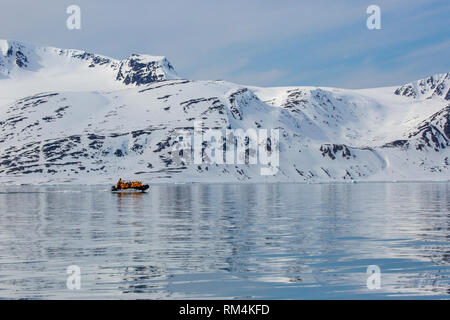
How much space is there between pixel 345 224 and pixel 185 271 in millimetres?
29024

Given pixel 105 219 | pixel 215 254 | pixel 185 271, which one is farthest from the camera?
pixel 105 219

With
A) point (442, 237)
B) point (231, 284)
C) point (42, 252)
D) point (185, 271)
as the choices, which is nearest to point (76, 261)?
point (42, 252)

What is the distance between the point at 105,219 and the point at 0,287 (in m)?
38.6

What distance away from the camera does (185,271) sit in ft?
101
